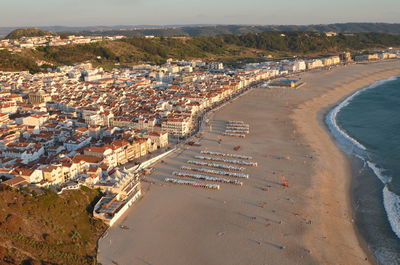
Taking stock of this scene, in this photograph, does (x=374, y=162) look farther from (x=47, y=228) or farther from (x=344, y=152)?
(x=47, y=228)

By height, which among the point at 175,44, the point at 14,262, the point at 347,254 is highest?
the point at 175,44

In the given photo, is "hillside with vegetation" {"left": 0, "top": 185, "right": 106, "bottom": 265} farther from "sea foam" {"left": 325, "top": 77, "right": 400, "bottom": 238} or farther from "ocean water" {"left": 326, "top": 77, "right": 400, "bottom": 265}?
"sea foam" {"left": 325, "top": 77, "right": 400, "bottom": 238}

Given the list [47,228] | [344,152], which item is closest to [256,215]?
[47,228]

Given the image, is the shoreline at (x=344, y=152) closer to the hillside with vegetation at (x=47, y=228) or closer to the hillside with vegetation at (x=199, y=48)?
the hillside with vegetation at (x=47, y=228)

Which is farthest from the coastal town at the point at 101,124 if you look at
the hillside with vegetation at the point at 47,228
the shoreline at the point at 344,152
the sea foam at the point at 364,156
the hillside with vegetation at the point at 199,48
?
the hillside with vegetation at the point at 199,48

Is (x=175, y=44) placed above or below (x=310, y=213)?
above

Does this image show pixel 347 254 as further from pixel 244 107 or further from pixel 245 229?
pixel 244 107

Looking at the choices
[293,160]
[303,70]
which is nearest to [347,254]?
[293,160]

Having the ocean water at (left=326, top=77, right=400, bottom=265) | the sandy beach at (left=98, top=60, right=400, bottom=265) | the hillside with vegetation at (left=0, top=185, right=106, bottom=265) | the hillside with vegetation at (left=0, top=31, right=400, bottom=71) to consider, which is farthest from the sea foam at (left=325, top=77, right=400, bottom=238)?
the hillside with vegetation at (left=0, top=31, right=400, bottom=71)
